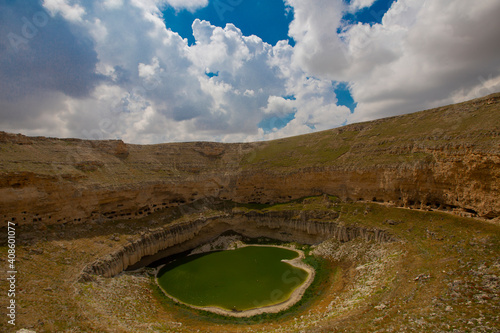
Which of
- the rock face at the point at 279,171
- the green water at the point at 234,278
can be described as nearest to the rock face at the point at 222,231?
the green water at the point at 234,278

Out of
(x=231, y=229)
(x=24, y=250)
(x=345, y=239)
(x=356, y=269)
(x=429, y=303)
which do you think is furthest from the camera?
(x=231, y=229)

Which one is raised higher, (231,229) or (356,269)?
(231,229)

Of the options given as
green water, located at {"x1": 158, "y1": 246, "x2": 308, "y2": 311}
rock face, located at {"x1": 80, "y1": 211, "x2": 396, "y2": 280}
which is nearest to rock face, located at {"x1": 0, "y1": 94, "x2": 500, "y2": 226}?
rock face, located at {"x1": 80, "y1": 211, "x2": 396, "y2": 280}

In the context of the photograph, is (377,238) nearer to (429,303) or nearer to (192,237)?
(429,303)

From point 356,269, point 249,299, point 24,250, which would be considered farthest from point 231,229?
point 24,250

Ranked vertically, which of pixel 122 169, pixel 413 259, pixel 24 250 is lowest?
pixel 413 259

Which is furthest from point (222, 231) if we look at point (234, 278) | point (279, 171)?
point (279, 171)

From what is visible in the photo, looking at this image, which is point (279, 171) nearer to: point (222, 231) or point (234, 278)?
point (222, 231)

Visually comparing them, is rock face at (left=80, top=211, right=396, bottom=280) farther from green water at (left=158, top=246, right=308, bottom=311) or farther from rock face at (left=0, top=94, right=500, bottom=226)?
rock face at (left=0, top=94, right=500, bottom=226)

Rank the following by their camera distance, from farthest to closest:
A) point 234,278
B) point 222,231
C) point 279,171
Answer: point 279,171 < point 222,231 < point 234,278
